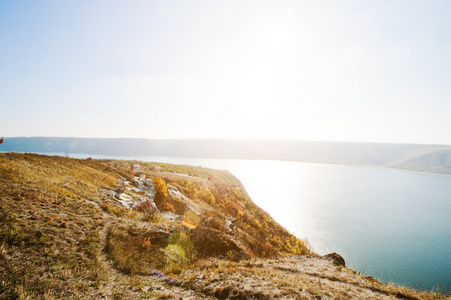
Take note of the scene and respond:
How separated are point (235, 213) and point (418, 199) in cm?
9088

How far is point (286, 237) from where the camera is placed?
2850 cm

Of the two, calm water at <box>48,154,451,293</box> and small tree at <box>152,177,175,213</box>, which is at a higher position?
small tree at <box>152,177,175,213</box>

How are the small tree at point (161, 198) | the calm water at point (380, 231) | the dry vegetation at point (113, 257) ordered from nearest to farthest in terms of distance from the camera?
the dry vegetation at point (113, 257)
the small tree at point (161, 198)
the calm water at point (380, 231)

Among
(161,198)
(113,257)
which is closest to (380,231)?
(161,198)

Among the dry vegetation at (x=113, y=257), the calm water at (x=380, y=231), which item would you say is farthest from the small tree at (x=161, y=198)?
the calm water at (x=380, y=231)

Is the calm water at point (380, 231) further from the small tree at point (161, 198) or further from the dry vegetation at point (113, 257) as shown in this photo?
the small tree at point (161, 198)

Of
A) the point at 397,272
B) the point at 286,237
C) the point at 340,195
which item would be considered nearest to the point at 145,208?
the point at 286,237

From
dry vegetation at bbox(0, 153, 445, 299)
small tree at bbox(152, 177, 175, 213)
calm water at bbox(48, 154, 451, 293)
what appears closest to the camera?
dry vegetation at bbox(0, 153, 445, 299)

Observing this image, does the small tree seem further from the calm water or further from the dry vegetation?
the calm water

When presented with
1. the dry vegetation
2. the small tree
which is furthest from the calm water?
the small tree

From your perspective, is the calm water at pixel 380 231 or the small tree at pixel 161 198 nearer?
the small tree at pixel 161 198

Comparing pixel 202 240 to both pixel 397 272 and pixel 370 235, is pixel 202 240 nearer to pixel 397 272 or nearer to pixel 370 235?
pixel 397 272

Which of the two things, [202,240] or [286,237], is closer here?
[202,240]

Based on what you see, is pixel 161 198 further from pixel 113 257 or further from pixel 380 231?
pixel 380 231
